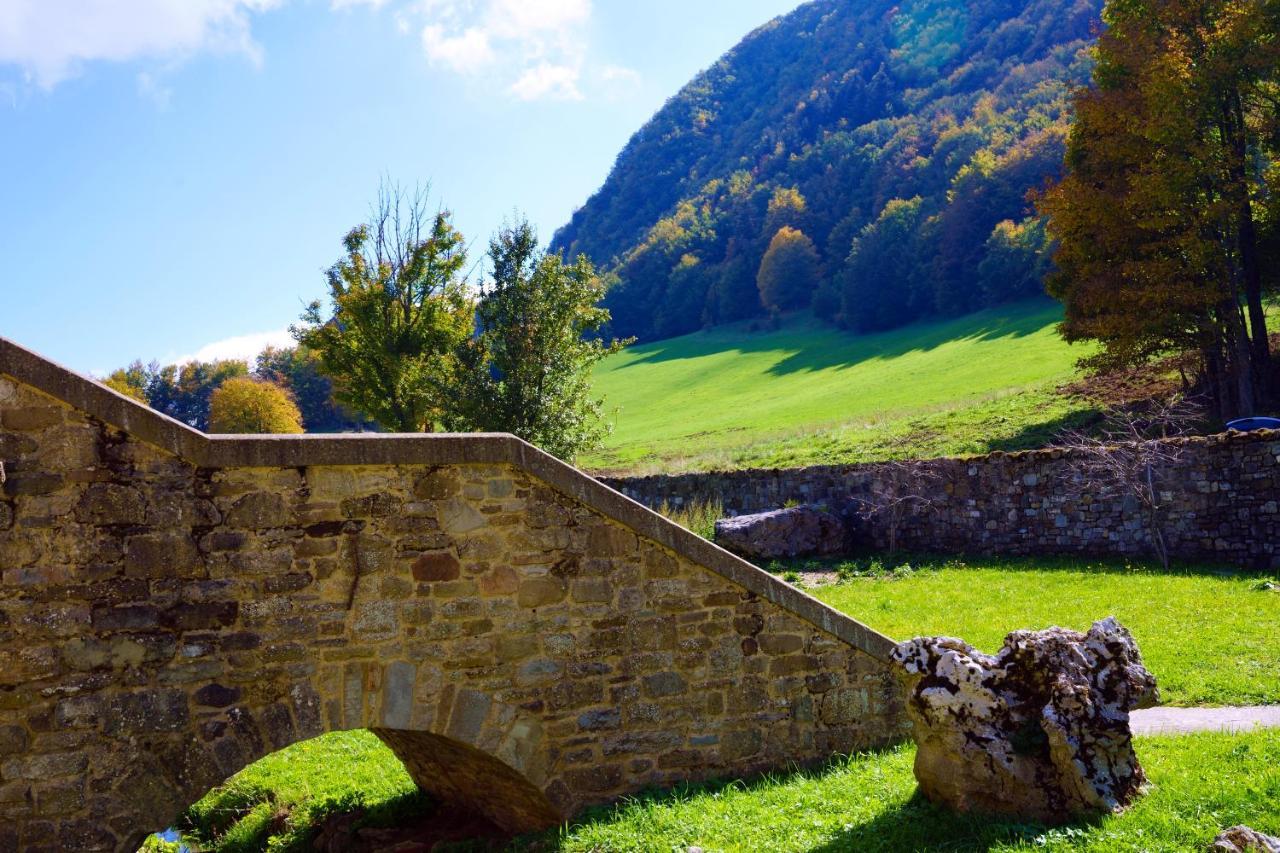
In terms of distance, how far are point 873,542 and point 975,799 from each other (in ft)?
41.5

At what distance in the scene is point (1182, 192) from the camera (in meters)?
19.5

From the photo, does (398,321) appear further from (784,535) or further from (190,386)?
(190,386)

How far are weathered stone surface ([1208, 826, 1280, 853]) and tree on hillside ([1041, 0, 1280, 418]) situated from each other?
17179 mm

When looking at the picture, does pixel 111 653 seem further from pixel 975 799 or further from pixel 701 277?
pixel 701 277

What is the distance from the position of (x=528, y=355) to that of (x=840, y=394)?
2599 centimetres

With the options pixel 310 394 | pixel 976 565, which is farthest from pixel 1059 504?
pixel 310 394

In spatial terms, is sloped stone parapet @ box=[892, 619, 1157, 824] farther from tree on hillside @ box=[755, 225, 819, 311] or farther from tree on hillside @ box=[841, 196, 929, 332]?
tree on hillside @ box=[755, 225, 819, 311]

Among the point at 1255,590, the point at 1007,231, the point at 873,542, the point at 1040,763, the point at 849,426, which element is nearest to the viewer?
the point at 1040,763

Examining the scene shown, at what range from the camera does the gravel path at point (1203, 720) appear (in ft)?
23.7

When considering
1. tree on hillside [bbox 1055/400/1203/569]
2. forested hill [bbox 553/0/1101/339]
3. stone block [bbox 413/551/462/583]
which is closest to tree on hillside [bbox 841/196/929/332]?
forested hill [bbox 553/0/1101/339]

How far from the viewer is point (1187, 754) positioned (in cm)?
642

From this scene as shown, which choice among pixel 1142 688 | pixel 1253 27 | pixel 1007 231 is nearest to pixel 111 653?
pixel 1142 688

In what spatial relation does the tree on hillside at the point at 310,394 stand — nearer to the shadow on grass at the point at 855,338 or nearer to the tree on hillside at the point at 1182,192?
the shadow on grass at the point at 855,338

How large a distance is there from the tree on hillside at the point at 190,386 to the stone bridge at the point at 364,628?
172 ft
